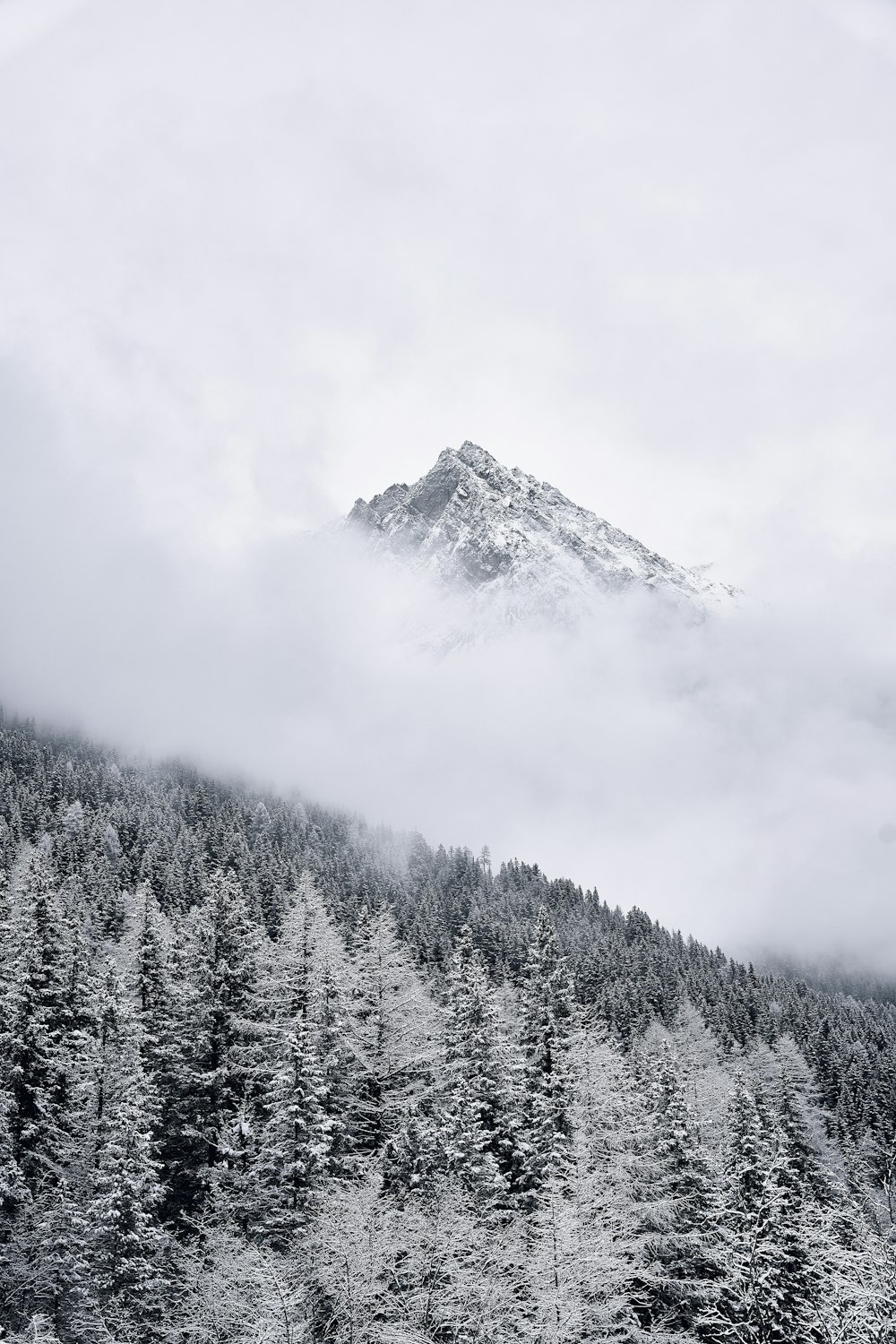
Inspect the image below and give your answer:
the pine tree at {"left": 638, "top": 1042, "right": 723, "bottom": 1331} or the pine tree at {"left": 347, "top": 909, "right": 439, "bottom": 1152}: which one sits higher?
the pine tree at {"left": 347, "top": 909, "right": 439, "bottom": 1152}

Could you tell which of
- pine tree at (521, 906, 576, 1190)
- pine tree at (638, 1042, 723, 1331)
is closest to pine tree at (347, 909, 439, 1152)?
pine tree at (521, 906, 576, 1190)

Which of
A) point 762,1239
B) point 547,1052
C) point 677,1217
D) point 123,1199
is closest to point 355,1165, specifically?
point 123,1199

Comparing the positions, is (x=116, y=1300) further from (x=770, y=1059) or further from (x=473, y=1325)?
(x=770, y=1059)

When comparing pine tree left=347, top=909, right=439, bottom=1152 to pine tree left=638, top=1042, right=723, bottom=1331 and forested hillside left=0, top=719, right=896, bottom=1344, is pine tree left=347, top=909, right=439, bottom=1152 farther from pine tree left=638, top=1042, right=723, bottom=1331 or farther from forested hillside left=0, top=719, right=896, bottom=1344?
pine tree left=638, top=1042, right=723, bottom=1331

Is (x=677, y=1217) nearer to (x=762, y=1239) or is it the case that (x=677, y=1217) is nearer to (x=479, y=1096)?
(x=762, y=1239)

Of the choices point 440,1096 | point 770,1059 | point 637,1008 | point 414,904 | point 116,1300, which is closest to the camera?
point 116,1300

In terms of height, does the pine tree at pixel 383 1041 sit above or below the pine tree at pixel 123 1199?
above

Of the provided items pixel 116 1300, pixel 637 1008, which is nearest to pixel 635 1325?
pixel 116 1300

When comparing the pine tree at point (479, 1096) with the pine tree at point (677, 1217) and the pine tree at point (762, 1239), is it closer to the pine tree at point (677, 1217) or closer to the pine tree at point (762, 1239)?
the pine tree at point (677, 1217)

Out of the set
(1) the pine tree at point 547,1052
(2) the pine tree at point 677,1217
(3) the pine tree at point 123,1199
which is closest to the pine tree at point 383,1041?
(1) the pine tree at point 547,1052

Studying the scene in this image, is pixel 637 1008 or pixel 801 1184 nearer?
pixel 801 1184

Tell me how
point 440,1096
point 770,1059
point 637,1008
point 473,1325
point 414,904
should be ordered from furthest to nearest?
1. point 414,904
2. point 637,1008
3. point 770,1059
4. point 440,1096
5. point 473,1325

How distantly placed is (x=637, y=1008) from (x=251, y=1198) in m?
90.1

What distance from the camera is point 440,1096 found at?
32125mm
